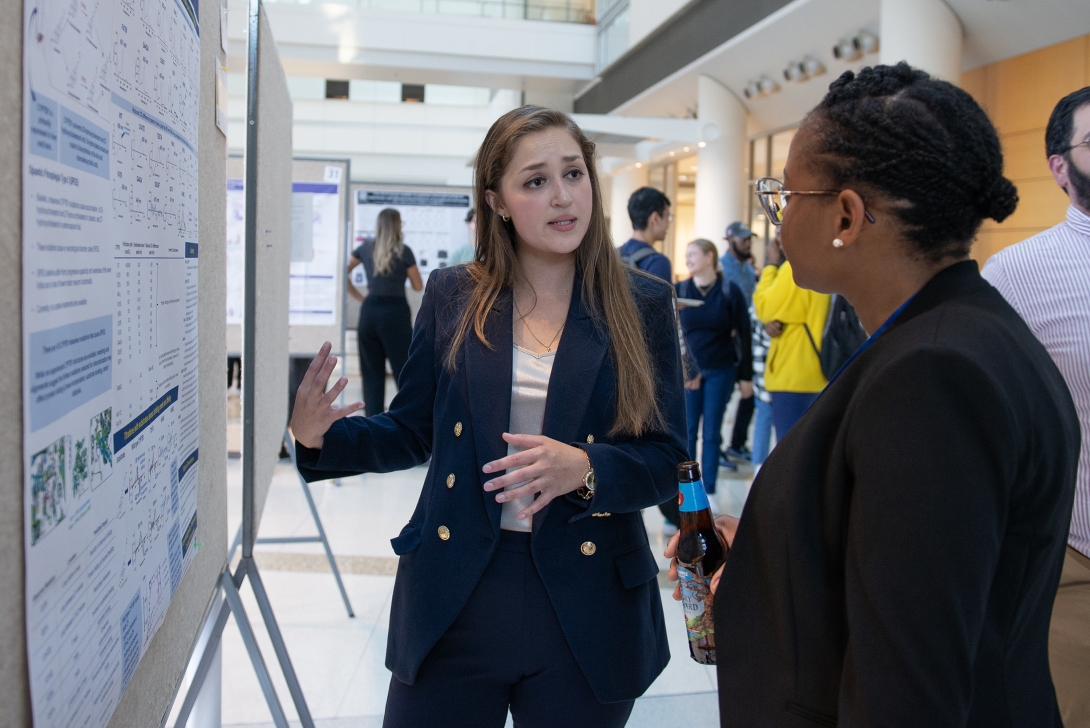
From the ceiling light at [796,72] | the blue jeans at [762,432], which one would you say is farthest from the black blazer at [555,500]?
the ceiling light at [796,72]

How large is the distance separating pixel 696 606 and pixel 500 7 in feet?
42.1

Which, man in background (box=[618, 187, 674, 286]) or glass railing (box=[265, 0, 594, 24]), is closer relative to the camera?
man in background (box=[618, 187, 674, 286])

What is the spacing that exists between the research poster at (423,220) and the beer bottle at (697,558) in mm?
6221

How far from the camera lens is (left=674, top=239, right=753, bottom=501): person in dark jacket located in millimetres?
4906

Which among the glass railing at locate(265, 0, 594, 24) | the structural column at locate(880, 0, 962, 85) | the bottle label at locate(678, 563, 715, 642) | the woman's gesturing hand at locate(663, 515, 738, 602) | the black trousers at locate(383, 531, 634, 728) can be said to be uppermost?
the glass railing at locate(265, 0, 594, 24)

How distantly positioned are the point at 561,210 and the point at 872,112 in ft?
2.21

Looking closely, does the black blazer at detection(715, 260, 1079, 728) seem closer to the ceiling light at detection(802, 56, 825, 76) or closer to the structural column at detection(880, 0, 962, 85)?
the structural column at detection(880, 0, 962, 85)

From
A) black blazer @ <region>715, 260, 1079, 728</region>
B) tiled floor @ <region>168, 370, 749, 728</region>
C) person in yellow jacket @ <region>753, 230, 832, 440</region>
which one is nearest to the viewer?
black blazer @ <region>715, 260, 1079, 728</region>

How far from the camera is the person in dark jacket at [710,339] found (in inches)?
193

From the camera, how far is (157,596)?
0.95 meters

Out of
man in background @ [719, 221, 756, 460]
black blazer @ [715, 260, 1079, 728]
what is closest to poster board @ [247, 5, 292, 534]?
black blazer @ [715, 260, 1079, 728]

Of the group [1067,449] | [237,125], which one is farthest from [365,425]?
[237,125]

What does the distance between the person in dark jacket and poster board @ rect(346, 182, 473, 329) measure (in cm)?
296

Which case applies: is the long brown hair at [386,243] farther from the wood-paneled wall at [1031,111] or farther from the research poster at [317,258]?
the wood-paneled wall at [1031,111]
